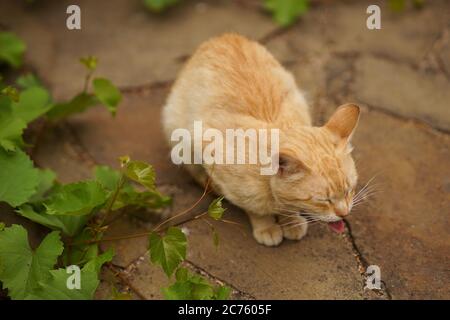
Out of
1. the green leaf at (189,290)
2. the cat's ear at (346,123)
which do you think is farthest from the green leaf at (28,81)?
the cat's ear at (346,123)

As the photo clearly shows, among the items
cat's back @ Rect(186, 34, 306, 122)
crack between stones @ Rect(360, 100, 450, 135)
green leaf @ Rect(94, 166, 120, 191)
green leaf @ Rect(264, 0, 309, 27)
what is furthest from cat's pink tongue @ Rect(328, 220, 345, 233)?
green leaf @ Rect(264, 0, 309, 27)

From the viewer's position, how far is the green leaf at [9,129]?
2725 mm

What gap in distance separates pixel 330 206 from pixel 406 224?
0.62m

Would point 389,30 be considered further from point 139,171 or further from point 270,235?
point 139,171

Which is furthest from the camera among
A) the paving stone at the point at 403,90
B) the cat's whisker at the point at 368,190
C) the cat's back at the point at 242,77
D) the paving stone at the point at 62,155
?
the paving stone at the point at 403,90

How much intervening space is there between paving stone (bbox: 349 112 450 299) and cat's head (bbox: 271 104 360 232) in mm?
431

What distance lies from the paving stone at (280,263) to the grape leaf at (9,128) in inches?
35.5

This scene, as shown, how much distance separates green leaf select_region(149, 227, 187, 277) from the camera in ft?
8.02

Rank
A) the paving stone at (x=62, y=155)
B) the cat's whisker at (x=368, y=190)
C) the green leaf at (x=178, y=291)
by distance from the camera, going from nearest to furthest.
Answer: the green leaf at (x=178, y=291)
the cat's whisker at (x=368, y=190)
the paving stone at (x=62, y=155)

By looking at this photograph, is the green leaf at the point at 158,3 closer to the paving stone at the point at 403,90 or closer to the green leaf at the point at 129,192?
the paving stone at the point at 403,90

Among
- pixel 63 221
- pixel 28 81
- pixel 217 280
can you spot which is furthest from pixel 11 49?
pixel 217 280

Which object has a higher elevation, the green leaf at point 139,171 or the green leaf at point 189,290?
the green leaf at point 139,171

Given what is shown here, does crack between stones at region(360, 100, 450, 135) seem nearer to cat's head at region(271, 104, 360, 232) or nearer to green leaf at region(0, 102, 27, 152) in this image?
cat's head at region(271, 104, 360, 232)

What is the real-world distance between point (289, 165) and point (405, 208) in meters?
0.89
